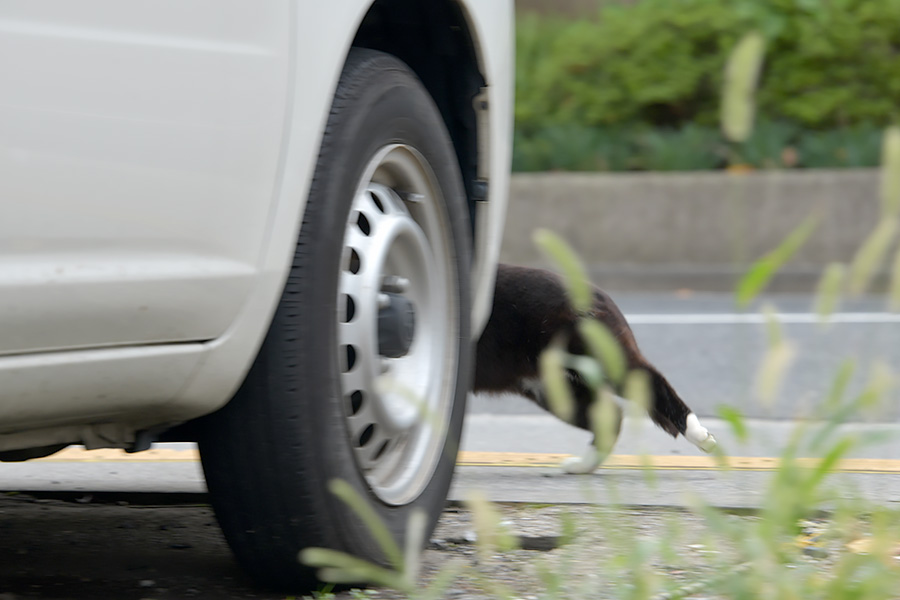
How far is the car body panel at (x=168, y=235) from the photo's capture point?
65.2 inches

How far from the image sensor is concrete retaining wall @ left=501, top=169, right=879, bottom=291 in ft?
30.2

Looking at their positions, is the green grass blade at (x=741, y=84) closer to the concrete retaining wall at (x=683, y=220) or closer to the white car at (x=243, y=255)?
the white car at (x=243, y=255)

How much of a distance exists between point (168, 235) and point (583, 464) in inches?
70.6

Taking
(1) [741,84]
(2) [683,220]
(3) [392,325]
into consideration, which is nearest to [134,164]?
(3) [392,325]

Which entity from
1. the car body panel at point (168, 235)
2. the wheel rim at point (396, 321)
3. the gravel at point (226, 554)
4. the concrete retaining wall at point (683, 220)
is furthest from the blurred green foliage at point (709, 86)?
the car body panel at point (168, 235)

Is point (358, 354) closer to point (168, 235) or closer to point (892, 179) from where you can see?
point (168, 235)

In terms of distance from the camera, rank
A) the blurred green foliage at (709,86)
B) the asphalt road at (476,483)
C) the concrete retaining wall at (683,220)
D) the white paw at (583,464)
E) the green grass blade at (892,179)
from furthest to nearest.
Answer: the blurred green foliage at (709,86)
the concrete retaining wall at (683,220)
the white paw at (583,464)
the asphalt road at (476,483)
the green grass blade at (892,179)

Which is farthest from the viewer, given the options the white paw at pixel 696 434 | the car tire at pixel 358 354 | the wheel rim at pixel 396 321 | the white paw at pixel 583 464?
the white paw at pixel 696 434

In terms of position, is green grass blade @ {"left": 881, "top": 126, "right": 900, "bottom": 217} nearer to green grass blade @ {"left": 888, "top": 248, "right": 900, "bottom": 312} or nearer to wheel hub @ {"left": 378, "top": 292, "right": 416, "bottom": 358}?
green grass blade @ {"left": 888, "top": 248, "right": 900, "bottom": 312}

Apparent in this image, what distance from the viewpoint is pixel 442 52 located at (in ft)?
8.85

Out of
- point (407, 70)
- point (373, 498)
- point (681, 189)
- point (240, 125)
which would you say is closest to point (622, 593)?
point (373, 498)

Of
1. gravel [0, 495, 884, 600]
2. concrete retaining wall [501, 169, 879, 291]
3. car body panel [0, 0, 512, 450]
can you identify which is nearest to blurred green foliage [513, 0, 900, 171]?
concrete retaining wall [501, 169, 879, 291]

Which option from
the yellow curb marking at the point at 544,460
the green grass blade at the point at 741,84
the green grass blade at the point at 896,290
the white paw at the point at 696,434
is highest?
the green grass blade at the point at 741,84

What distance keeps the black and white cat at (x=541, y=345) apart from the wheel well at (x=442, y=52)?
77 centimetres
